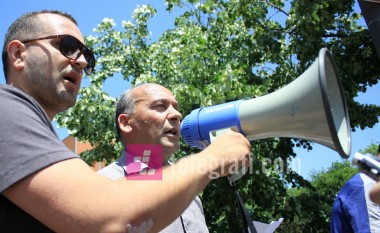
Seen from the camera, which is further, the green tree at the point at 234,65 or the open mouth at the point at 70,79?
the green tree at the point at 234,65

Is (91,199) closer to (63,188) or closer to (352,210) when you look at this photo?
(63,188)

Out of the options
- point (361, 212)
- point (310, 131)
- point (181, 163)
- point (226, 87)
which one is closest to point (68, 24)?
point (181, 163)

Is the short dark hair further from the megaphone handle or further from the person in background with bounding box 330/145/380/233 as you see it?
the person in background with bounding box 330/145/380/233

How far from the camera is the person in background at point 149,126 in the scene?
8.87 ft

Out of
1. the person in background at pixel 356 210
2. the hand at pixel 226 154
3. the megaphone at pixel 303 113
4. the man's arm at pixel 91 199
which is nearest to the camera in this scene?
the man's arm at pixel 91 199

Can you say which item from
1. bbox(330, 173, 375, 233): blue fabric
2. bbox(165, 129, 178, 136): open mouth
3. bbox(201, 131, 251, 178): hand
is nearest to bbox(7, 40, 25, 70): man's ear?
bbox(201, 131, 251, 178): hand

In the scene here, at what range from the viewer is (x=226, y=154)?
5.17 ft

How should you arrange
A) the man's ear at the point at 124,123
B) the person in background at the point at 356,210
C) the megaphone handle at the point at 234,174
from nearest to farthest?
the megaphone handle at the point at 234,174
the man's ear at the point at 124,123
the person in background at the point at 356,210

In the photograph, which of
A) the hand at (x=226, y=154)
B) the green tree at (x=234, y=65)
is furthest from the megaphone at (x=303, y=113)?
the green tree at (x=234, y=65)

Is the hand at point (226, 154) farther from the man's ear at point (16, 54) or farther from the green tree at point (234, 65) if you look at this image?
the green tree at point (234, 65)

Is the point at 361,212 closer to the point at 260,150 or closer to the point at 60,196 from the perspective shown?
the point at 60,196

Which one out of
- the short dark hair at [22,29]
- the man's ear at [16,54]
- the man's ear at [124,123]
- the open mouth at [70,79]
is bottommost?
the man's ear at [124,123]

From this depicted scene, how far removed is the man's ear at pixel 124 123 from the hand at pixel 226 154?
1.28 meters

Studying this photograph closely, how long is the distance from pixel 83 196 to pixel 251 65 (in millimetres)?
9963
